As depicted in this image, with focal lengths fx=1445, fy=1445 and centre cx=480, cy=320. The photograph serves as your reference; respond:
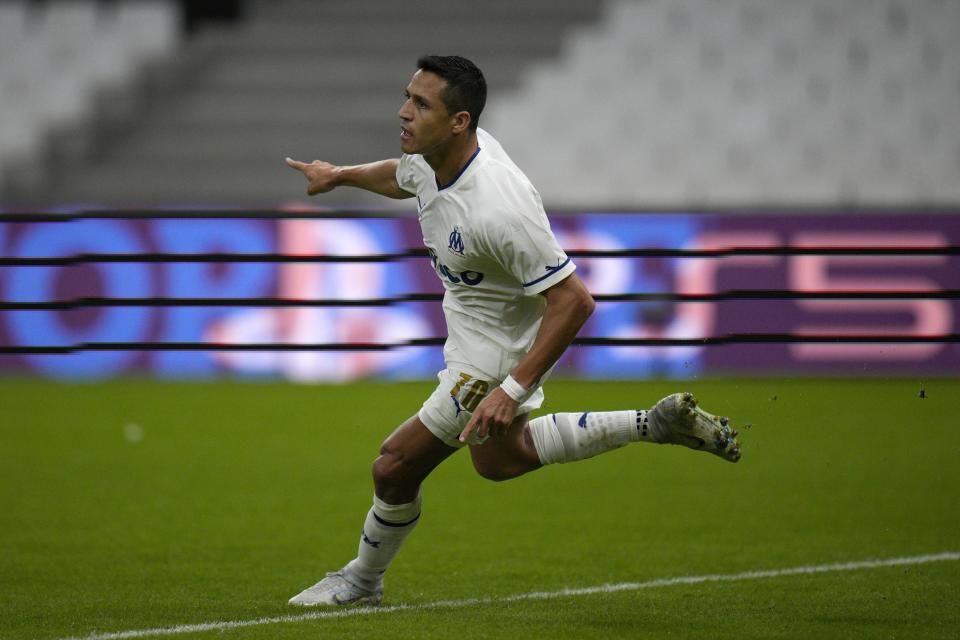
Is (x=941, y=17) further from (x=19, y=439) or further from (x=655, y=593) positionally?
(x=655, y=593)

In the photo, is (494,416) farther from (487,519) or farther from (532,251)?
(487,519)

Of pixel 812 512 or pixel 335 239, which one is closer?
pixel 812 512

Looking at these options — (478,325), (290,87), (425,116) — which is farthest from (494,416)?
(290,87)

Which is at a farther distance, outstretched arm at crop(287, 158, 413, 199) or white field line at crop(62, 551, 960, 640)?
outstretched arm at crop(287, 158, 413, 199)

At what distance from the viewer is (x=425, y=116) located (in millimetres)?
4758

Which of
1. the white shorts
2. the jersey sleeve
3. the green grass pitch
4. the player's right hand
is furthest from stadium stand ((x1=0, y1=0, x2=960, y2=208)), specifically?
the white shorts

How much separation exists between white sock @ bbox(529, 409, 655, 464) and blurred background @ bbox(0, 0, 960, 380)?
639 centimetres

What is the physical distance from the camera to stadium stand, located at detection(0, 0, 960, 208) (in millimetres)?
15594

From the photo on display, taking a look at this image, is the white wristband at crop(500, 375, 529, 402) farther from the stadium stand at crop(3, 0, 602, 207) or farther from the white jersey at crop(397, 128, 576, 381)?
the stadium stand at crop(3, 0, 602, 207)

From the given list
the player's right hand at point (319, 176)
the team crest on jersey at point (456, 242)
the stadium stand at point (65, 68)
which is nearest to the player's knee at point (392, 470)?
the team crest on jersey at point (456, 242)

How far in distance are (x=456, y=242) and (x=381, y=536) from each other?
112cm

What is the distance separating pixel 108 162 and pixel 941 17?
9.49 metres

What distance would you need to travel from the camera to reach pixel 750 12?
16.5m

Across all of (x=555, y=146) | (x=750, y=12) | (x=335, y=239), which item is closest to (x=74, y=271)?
(x=335, y=239)
